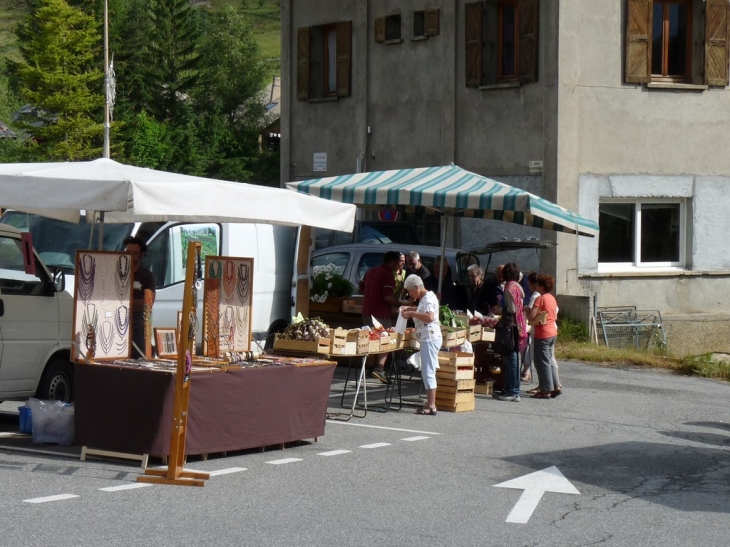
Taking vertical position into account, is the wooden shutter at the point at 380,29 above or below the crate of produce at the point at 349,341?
above

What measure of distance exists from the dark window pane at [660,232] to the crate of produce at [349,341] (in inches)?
430

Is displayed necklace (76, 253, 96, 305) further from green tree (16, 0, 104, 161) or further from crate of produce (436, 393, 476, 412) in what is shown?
green tree (16, 0, 104, 161)

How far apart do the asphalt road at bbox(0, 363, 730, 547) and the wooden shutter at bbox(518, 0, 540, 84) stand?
9.98 meters

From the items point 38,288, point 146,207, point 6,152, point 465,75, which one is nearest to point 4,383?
point 38,288

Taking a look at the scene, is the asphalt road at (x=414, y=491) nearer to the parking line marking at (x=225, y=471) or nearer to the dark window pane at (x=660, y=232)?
the parking line marking at (x=225, y=471)

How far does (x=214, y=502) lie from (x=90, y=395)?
1.99 meters

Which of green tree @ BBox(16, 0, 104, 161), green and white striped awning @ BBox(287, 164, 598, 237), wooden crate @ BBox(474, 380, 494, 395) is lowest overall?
wooden crate @ BBox(474, 380, 494, 395)

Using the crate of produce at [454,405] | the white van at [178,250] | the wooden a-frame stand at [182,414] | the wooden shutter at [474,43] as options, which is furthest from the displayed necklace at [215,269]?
the wooden shutter at [474,43]

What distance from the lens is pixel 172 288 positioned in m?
13.8

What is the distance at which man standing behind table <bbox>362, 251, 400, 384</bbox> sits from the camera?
14797 millimetres

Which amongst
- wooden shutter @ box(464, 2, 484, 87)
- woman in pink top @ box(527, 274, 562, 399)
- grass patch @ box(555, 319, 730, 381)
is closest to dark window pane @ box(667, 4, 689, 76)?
wooden shutter @ box(464, 2, 484, 87)

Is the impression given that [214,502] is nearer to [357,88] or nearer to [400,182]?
[400,182]

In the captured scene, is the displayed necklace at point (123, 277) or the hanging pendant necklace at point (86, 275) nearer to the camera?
the hanging pendant necklace at point (86, 275)

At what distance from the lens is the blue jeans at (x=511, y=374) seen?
14.3 metres
